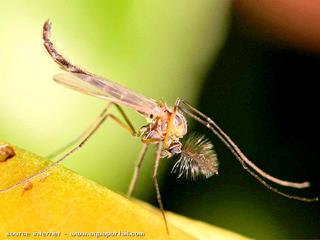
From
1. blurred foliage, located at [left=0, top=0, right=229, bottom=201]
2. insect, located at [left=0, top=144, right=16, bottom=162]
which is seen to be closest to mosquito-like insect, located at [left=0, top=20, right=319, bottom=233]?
blurred foliage, located at [left=0, top=0, right=229, bottom=201]

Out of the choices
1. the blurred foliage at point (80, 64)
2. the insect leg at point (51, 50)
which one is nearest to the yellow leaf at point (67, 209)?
the insect leg at point (51, 50)

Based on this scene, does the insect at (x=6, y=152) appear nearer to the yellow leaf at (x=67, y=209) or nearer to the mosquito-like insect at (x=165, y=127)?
the yellow leaf at (x=67, y=209)

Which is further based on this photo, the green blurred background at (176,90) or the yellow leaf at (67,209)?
the green blurred background at (176,90)

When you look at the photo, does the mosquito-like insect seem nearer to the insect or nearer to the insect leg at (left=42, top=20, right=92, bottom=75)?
the insect leg at (left=42, top=20, right=92, bottom=75)

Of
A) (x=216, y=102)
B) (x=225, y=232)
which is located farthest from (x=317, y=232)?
(x=225, y=232)

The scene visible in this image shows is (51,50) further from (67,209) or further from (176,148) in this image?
(67,209)

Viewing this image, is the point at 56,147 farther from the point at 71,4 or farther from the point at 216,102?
the point at 216,102
